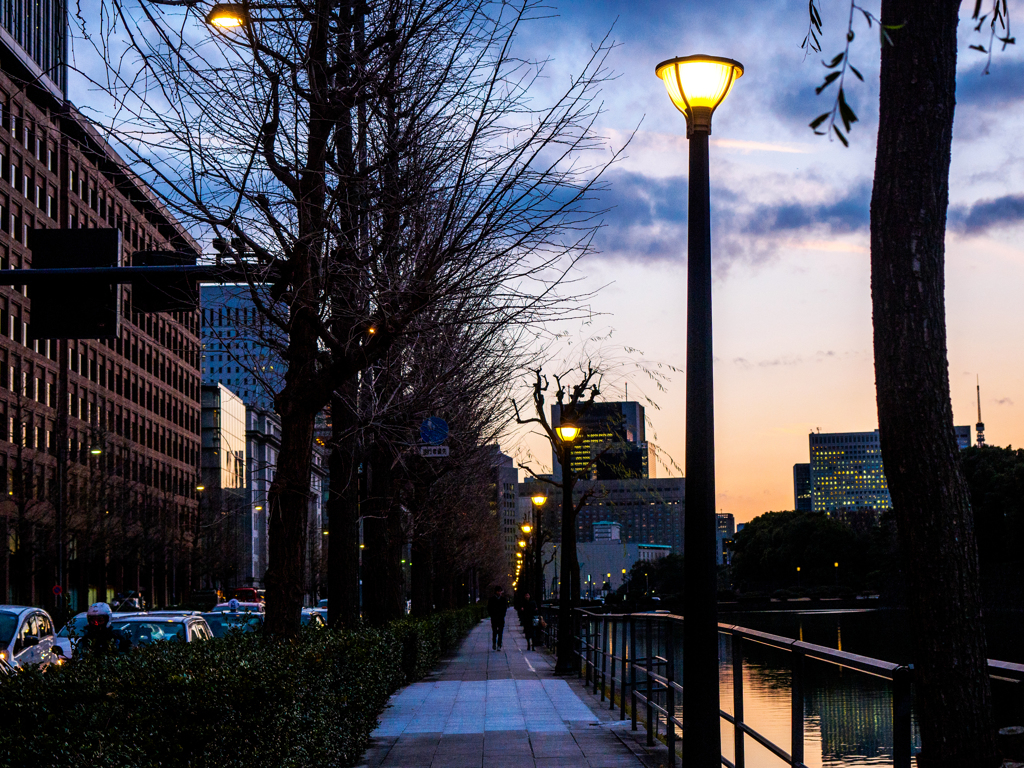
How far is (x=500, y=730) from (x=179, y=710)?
8.30 m

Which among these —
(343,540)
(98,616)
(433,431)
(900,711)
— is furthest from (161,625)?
(900,711)

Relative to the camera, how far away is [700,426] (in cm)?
732

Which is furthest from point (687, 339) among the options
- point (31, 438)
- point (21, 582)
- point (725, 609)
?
point (725, 609)

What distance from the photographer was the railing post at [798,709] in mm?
6395

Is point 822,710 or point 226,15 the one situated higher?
point 226,15

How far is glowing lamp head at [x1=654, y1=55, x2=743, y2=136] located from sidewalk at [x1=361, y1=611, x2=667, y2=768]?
615cm

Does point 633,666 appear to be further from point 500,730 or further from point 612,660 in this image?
point 612,660

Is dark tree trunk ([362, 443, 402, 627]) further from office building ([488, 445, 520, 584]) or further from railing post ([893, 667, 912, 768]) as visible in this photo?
railing post ([893, 667, 912, 768])

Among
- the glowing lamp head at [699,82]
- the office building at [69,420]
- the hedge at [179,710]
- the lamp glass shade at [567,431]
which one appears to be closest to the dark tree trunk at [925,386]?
the glowing lamp head at [699,82]

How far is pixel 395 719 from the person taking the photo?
15.1 m

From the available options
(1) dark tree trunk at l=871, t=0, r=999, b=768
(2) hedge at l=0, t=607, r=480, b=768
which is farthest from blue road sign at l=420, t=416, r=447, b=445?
(1) dark tree trunk at l=871, t=0, r=999, b=768

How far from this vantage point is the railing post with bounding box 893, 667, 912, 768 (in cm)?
476

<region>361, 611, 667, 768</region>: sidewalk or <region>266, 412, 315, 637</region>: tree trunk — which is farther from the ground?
<region>266, 412, 315, 637</region>: tree trunk

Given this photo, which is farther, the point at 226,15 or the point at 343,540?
the point at 343,540
